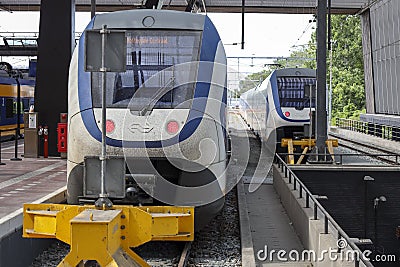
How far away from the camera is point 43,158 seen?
19.5 m

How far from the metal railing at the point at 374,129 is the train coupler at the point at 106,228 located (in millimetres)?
23231

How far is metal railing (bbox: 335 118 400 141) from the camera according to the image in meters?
32.1

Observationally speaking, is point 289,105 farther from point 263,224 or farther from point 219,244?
point 219,244

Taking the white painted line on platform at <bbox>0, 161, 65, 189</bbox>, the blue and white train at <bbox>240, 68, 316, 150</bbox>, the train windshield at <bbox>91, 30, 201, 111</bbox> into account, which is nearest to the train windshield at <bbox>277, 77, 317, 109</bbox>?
the blue and white train at <bbox>240, 68, 316, 150</bbox>

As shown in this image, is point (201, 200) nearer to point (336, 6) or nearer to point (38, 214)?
point (38, 214)

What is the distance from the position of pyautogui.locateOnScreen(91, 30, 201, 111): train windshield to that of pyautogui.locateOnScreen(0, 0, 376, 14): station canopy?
26.6m

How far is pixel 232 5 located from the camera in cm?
3709

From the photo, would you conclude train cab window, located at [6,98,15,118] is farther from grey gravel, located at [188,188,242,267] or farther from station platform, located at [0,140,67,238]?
grey gravel, located at [188,188,242,267]

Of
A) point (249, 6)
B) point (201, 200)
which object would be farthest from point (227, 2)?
point (201, 200)

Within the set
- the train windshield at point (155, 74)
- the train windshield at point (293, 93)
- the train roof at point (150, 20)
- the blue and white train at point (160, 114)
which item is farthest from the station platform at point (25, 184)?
the train windshield at point (293, 93)

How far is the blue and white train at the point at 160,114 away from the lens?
28.3ft

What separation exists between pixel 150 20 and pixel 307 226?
149 inches

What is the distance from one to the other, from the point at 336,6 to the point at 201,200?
31.0 metres

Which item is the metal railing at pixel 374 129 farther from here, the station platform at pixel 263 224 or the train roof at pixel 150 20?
the train roof at pixel 150 20
